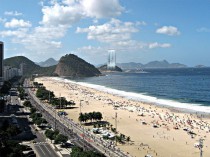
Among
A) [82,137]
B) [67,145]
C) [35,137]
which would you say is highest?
[35,137]

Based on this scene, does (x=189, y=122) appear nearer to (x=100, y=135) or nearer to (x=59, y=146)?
(x=100, y=135)

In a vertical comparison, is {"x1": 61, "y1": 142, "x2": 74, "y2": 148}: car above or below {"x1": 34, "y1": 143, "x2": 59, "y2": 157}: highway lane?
above

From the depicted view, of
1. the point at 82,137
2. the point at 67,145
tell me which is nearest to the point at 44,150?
the point at 67,145

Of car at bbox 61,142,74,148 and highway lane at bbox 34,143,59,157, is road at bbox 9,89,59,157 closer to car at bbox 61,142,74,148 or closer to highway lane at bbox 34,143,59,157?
highway lane at bbox 34,143,59,157

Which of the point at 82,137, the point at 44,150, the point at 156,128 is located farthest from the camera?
the point at 156,128

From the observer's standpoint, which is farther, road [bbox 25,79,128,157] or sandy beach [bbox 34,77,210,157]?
sandy beach [bbox 34,77,210,157]

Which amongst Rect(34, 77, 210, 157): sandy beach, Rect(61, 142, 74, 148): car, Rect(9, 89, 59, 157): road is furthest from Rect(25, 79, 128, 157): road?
Rect(9, 89, 59, 157): road

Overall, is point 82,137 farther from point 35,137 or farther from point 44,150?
point 44,150

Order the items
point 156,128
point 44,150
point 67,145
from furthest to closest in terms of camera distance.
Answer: point 156,128, point 67,145, point 44,150
